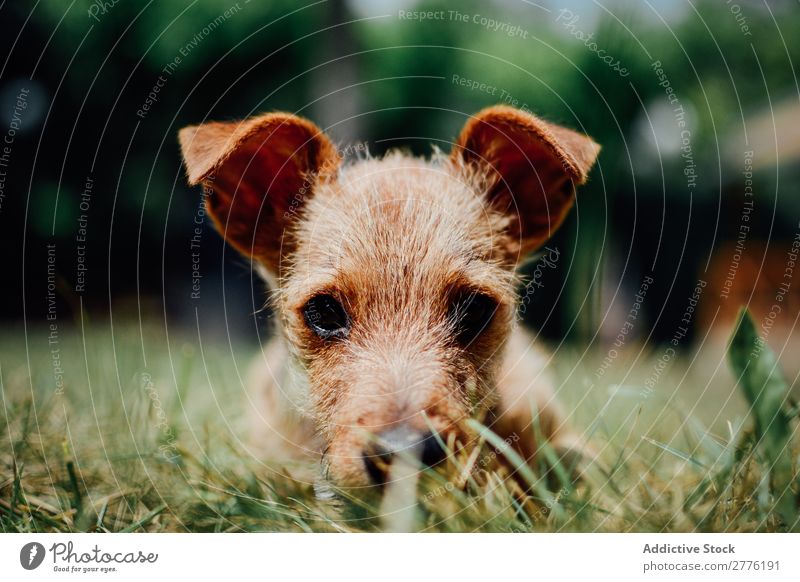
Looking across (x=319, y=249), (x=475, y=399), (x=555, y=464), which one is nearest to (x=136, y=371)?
(x=319, y=249)

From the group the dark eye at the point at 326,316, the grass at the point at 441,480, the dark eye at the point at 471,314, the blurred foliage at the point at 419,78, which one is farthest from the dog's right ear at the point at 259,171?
the blurred foliage at the point at 419,78

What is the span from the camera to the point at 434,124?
5.99 m

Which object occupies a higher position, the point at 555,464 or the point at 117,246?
the point at 117,246

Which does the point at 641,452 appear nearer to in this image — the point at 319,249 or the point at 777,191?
the point at 319,249

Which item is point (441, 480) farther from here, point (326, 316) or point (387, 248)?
point (387, 248)

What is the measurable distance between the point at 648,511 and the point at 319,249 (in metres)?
1.85

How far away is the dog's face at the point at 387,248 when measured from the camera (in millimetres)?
2645

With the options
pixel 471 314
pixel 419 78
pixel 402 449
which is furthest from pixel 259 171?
pixel 419 78

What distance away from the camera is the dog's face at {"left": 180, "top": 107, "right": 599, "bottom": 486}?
2.64 metres

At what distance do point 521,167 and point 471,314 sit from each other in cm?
88

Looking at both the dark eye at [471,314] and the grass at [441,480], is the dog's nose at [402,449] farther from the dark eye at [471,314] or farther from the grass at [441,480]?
the dark eye at [471,314]

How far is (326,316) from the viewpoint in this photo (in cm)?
297

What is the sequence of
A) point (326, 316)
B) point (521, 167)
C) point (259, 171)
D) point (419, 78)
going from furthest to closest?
point (419, 78), point (521, 167), point (259, 171), point (326, 316)

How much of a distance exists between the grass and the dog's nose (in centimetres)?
7
